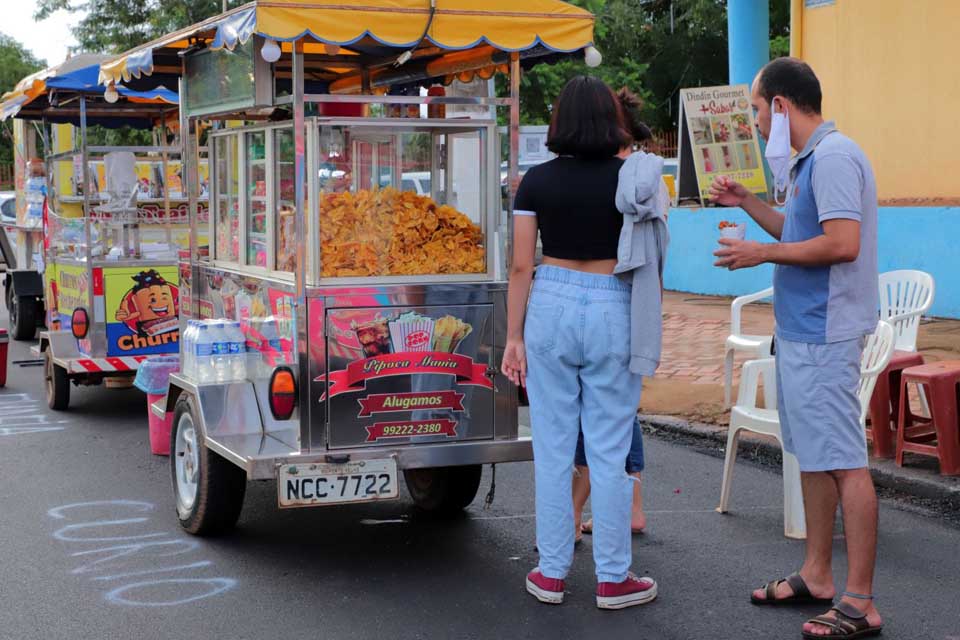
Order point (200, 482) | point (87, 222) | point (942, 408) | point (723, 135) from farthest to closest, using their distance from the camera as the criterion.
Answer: point (723, 135) → point (87, 222) → point (942, 408) → point (200, 482)

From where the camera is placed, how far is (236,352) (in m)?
5.80

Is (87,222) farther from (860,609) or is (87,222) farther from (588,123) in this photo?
(860,609)

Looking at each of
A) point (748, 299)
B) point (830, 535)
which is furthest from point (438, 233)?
point (748, 299)

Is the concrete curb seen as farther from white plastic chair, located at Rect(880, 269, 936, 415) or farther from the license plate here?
the license plate

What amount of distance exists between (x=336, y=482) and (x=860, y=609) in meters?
2.07

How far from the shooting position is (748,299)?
8.59 m

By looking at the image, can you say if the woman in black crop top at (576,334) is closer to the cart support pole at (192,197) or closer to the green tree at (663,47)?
the cart support pole at (192,197)

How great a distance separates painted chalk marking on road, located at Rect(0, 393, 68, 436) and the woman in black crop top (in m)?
5.17

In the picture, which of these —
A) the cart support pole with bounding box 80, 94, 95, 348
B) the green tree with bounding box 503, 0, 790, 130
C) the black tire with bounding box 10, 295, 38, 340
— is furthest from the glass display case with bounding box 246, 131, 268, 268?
the green tree with bounding box 503, 0, 790, 130

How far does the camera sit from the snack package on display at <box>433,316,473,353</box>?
208 inches

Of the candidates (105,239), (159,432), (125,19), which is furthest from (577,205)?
(125,19)

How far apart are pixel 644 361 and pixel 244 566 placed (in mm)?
2039

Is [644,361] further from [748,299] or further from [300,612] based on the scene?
[748,299]

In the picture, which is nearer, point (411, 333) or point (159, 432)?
point (411, 333)
